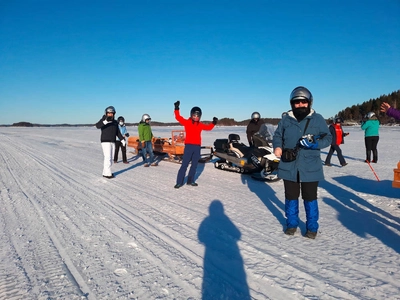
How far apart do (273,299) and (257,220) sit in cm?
193

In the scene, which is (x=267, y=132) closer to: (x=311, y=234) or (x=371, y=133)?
(x=371, y=133)

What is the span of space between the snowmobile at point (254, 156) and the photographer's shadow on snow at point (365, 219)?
6.11 ft

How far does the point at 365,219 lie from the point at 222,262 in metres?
2.66

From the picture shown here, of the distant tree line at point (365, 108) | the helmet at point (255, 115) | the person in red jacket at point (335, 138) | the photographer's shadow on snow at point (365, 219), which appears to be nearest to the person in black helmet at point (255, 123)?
the helmet at point (255, 115)

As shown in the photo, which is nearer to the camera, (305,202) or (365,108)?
(305,202)

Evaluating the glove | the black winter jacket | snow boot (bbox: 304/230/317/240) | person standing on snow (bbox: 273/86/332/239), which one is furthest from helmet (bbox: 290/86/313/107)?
the black winter jacket

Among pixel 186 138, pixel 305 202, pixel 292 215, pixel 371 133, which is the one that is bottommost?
pixel 292 215

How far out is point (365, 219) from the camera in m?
4.30

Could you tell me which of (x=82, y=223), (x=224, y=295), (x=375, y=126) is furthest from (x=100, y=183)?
(x=375, y=126)

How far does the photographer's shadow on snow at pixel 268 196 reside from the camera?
461 cm

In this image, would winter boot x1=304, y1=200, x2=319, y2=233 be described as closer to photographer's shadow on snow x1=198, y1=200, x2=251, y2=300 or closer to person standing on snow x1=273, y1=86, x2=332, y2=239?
person standing on snow x1=273, y1=86, x2=332, y2=239

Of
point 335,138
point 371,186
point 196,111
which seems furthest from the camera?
point 335,138

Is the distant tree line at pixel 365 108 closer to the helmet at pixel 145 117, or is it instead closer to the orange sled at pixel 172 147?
the orange sled at pixel 172 147

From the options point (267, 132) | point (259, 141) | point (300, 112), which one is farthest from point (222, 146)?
point (300, 112)
